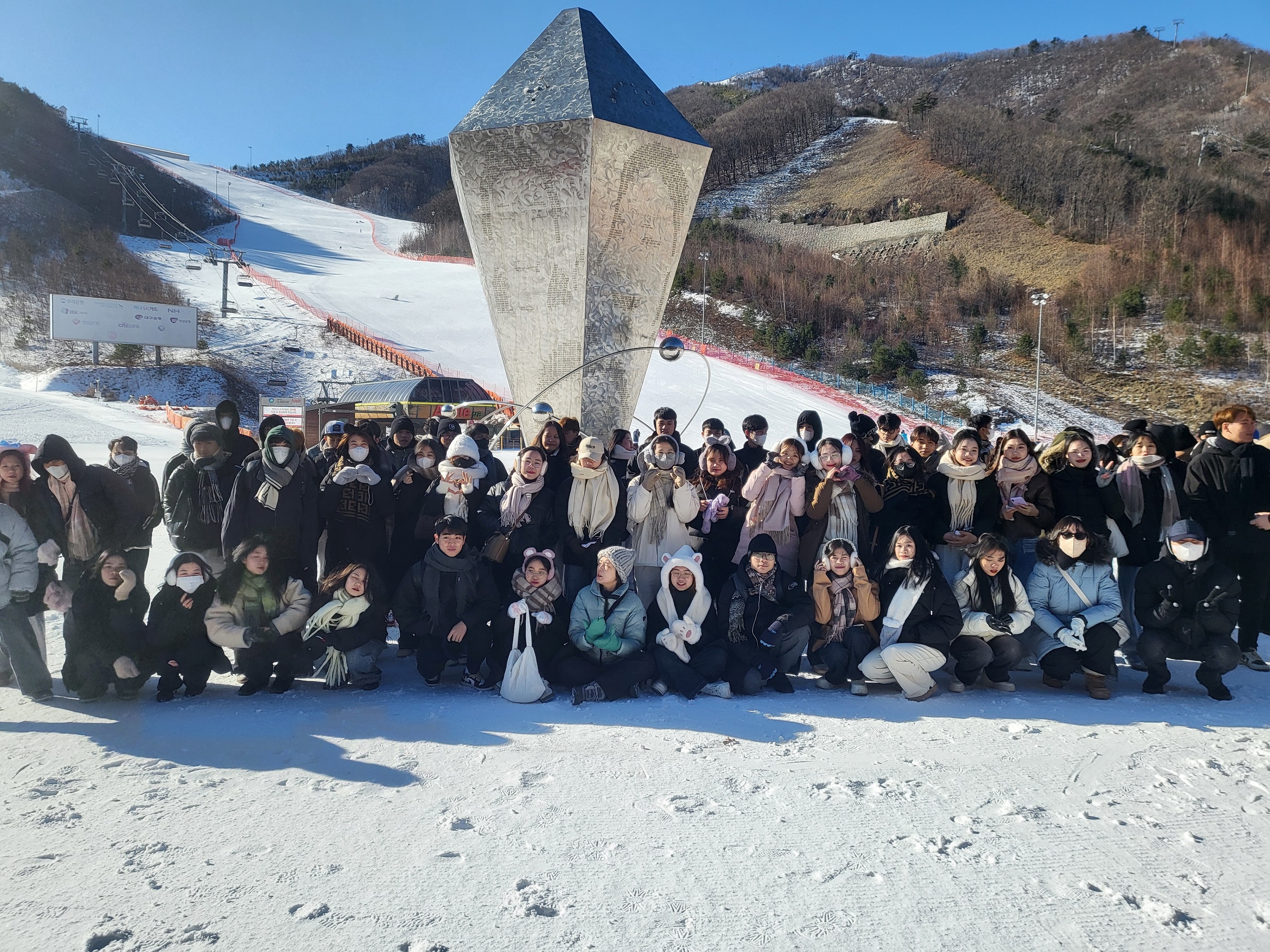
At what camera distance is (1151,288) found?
2822 cm

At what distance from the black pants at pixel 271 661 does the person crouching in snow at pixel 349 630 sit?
0.08 metres

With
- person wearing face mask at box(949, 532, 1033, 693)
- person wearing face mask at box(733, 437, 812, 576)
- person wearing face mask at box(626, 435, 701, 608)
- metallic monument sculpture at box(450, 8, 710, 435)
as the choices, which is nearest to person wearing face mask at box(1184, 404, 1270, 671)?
person wearing face mask at box(949, 532, 1033, 693)

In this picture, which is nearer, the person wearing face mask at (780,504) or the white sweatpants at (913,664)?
the white sweatpants at (913,664)

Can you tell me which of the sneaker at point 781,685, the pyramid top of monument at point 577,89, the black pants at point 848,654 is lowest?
the sneaker at point 781,685

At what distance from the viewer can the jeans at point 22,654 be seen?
3.51 m

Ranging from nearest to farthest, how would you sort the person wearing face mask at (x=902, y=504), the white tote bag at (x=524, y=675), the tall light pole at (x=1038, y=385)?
the white tote bag at (x=524, y=675)
the person wearing face mask at (x=902, y=504)
the tall light pole at (x=1038, y=385)

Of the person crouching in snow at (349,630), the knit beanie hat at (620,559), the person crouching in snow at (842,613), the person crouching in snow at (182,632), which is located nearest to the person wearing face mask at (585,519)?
the knit beanie hat at (620,559)

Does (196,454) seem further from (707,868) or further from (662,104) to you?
(662,104)

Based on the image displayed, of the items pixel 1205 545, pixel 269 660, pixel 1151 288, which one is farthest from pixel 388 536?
pixel 1151 288

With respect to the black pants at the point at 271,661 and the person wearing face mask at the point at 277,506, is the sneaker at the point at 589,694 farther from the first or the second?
the person wearing face mask at the point at 277,506

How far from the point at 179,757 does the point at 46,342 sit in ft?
96.8

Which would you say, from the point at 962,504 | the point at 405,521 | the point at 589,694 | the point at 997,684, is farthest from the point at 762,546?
the point at 405,521

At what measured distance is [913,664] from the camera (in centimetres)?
365

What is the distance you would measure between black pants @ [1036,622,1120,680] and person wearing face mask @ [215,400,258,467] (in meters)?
4.31
